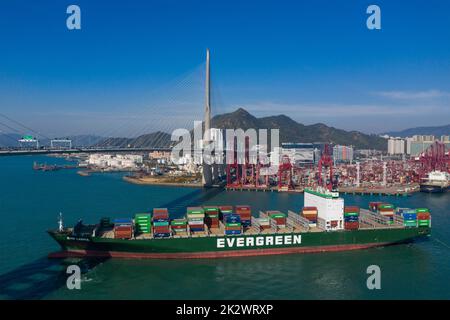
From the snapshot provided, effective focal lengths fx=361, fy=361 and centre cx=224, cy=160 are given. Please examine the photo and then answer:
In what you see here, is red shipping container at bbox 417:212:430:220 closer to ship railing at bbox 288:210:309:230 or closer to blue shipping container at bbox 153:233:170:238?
ship railing at bbox 288:210:309:230

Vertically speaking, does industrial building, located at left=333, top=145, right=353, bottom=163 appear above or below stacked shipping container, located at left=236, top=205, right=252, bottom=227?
above

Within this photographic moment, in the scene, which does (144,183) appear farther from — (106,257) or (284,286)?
(284,286)

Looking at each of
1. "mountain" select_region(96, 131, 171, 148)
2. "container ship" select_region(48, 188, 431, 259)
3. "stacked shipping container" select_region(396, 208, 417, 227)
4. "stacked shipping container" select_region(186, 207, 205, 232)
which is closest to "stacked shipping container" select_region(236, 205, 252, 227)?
"container ship" select_region(48, 188, 431, 259)

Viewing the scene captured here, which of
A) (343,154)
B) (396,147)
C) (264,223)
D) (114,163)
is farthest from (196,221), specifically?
(396,147)
